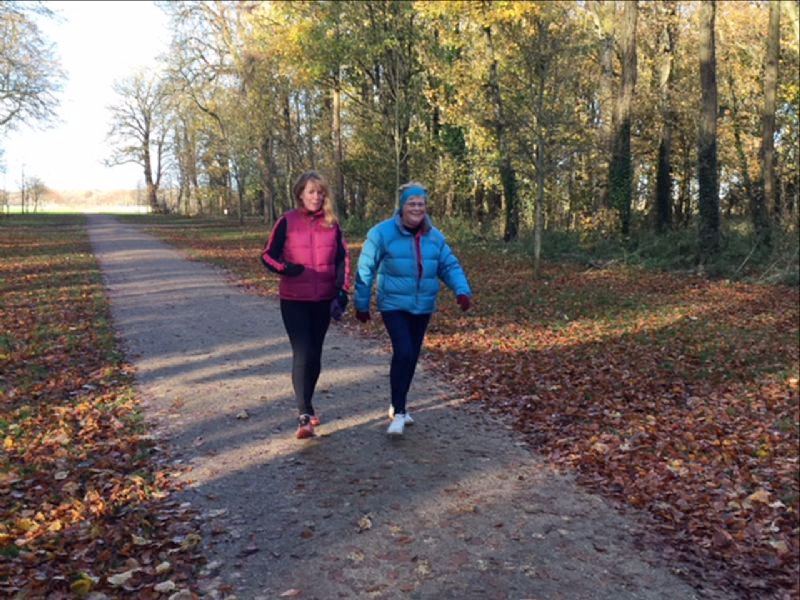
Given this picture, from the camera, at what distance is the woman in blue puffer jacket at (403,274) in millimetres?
5617

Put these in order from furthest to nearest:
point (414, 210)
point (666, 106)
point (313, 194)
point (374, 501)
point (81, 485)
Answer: point (666, 106) < point (414, 210) < point (313, 194) < point (81, 485) < point (374, 501)

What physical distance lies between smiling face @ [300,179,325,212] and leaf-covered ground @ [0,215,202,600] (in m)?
2.31

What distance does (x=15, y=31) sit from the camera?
80.4 ft

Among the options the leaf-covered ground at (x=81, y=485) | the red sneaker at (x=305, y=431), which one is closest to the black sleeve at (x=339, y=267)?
the red sneaker at (x=305, y=431)

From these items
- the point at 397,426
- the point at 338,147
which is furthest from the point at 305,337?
the point at 338,147

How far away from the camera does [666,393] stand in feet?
25.5

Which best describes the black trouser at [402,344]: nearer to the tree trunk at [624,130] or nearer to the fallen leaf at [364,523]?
the fallen leaf at [364,523]

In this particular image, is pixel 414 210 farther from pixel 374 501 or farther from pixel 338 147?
pixel 338 147

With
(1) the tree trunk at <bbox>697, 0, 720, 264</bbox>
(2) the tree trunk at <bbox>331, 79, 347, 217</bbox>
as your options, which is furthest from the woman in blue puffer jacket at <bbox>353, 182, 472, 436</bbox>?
(2) the tree trunk at <bbox>331, 79, 347, 217</bbox>

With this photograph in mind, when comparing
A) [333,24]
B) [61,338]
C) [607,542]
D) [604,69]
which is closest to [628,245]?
[604,69]

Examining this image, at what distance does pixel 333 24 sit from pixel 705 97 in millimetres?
12417

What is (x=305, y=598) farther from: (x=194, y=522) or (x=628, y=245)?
(x=628, y=245)

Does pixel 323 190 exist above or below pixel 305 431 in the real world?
above

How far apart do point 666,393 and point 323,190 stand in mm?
4733
